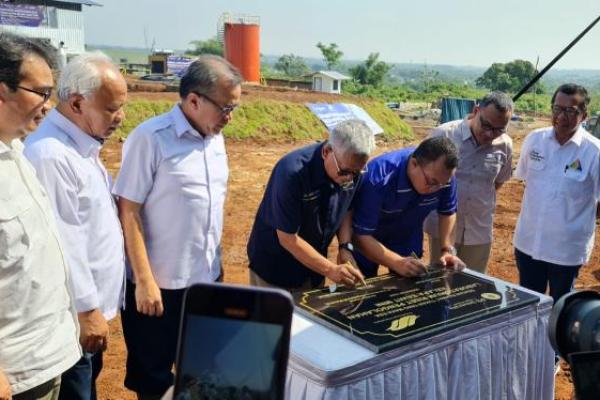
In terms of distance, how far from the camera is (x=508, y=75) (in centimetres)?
6650

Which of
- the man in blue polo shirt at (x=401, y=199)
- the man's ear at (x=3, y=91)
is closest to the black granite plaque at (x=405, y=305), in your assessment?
the man in blue polo shirt at (x=401, y=199)

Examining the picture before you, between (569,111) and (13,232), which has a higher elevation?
(569,111)

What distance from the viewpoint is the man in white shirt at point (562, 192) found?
10.0ft

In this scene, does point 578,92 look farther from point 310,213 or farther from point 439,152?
point 310,213

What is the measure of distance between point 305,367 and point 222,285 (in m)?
0.80

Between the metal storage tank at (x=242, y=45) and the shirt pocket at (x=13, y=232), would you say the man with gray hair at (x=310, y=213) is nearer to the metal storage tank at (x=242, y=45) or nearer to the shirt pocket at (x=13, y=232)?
the shirt pocket at (x=13, y=232)

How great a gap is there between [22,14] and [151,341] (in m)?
35.3

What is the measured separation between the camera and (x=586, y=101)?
118 inches

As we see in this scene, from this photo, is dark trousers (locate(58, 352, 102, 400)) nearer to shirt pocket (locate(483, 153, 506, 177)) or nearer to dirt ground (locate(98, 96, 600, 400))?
dirt ground (locate(98, 96, 600, 400))

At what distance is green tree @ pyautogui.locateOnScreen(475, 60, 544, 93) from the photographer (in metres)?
63.1

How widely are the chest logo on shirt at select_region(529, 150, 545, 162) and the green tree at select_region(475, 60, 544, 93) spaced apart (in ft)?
206

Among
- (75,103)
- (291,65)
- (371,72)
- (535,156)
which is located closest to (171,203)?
(75,103)

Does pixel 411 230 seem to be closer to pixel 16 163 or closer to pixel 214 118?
pixel 214 118

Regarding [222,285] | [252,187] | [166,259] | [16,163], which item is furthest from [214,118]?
[252,187]
